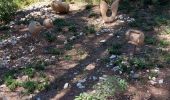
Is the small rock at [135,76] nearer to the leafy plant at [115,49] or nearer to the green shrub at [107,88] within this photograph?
the green shrub at [107,88]

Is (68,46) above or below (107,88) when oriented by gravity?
above

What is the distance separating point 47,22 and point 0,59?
1961mm

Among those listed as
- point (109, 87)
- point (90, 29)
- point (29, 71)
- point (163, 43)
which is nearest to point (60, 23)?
point (90, 29)

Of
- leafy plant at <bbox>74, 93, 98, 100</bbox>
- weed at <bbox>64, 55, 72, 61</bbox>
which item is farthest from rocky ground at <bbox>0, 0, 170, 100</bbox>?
leafy plant at <bbox>74, 93, 98, 100</bbox>

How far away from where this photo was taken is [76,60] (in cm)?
888

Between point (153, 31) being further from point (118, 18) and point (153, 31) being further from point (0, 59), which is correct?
point (0, 59)

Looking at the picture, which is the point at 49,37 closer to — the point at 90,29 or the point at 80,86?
the point at 90,29

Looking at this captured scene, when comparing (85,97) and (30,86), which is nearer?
(85,97)

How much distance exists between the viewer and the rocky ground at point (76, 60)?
25.4 feet

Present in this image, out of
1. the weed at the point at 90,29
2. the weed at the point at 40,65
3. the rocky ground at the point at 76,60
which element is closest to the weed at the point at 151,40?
the rocky ground at the point at 76,60

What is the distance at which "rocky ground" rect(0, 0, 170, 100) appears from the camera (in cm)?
773

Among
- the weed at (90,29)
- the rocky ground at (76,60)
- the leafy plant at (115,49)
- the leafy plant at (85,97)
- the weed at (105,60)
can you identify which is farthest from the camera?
the weed at (90,29)

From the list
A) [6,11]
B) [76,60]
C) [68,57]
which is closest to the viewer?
[76,60]

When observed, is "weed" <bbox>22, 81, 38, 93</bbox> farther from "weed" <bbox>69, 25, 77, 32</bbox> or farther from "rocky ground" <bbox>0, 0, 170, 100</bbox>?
"weed" <bbox>69, 25, 77, 32</bbox>
